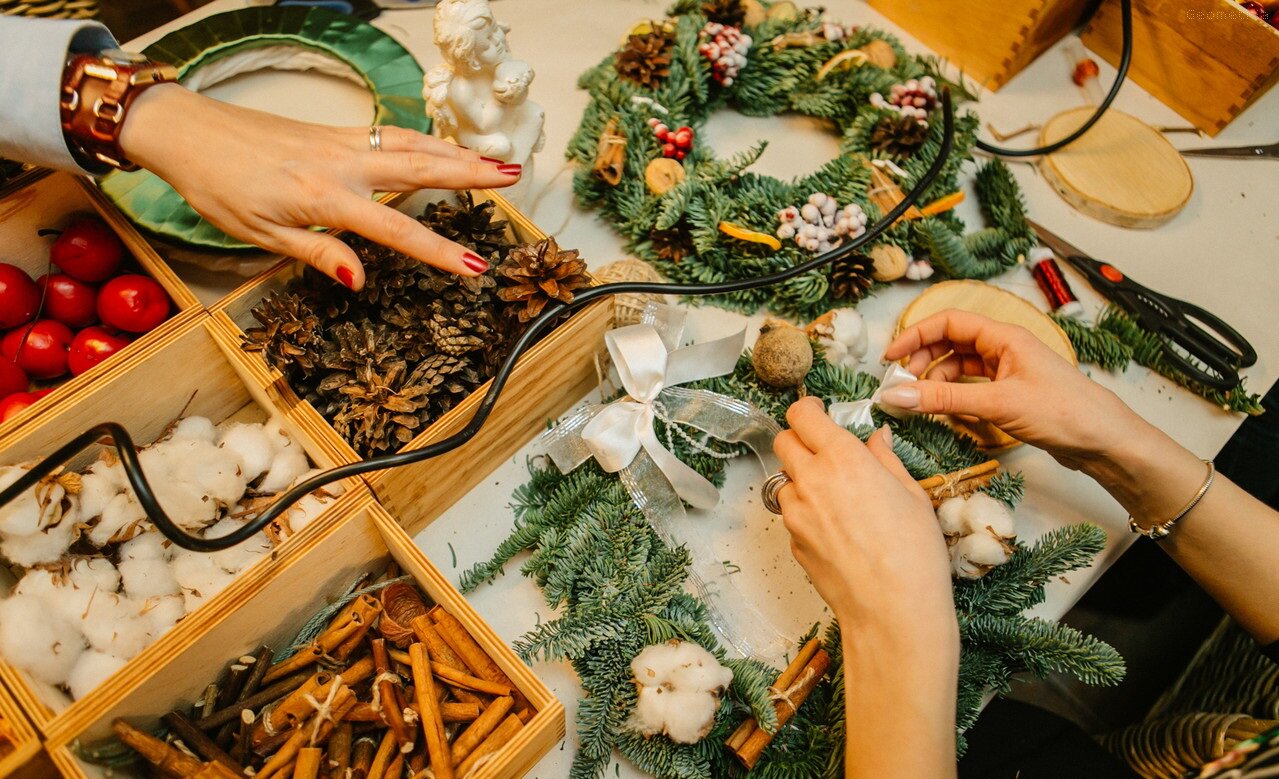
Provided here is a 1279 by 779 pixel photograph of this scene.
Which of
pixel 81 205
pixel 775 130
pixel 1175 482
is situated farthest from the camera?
pixel 775 130

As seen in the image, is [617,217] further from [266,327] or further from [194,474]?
[194,474]

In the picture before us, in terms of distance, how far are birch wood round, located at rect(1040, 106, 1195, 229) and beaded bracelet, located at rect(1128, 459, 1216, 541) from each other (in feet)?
1.76

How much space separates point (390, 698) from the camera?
80cm

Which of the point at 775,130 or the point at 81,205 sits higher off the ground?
the point at 775,130

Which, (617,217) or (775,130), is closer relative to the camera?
(617,217)

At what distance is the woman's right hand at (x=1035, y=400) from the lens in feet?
2.85

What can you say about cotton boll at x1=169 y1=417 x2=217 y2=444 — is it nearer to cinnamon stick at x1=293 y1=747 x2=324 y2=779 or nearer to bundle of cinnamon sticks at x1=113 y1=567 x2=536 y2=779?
bundle of cinnamon sticks at x1=113 y1=567 x2=536 y2=779

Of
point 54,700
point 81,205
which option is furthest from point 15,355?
point 54,700

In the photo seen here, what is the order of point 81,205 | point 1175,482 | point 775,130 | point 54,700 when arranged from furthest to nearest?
point 775,130 < point 81,205 < point 1175,482 < point 54,700

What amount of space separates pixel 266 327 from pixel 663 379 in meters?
0.47

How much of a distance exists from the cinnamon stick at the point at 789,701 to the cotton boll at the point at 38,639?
0.68 meters

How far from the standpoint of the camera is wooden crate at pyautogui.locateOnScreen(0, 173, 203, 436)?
3.05 ft

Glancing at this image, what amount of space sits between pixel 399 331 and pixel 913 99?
35.2 inches

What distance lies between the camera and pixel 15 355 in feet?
3.16
